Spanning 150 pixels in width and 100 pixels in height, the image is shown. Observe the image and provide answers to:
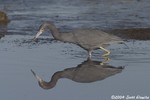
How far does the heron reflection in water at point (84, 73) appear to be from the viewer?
11399mm

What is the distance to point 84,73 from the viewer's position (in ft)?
39.3

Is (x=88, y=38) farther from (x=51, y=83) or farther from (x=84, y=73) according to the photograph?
(x=51, y=83)

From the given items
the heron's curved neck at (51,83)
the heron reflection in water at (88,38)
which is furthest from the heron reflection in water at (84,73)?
the heron reflection in water at (88,38)

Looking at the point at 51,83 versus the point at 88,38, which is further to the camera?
the point at 88,38

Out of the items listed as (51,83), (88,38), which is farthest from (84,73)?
(88,38)

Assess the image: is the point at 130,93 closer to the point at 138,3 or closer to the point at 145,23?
the point at 145,23

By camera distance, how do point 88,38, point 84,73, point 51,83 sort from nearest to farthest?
point 51,83
point 84,73
point 88,38

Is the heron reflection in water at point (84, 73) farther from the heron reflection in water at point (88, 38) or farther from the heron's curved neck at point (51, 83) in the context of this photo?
the heron reflection in water at point (88, 38)

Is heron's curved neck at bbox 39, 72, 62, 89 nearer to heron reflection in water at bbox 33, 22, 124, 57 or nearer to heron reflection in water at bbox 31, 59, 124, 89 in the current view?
heron reflection in water at bbox 31, 59, 124, 89

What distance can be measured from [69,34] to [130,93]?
11.1 feet

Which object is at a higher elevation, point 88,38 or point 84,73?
point 88,38

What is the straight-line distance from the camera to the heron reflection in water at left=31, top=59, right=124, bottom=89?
37.4 feet

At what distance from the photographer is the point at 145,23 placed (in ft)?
62.5

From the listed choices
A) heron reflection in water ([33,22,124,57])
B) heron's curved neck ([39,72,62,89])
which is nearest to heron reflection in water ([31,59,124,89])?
heron's curved neck ([39,72,62,89])
